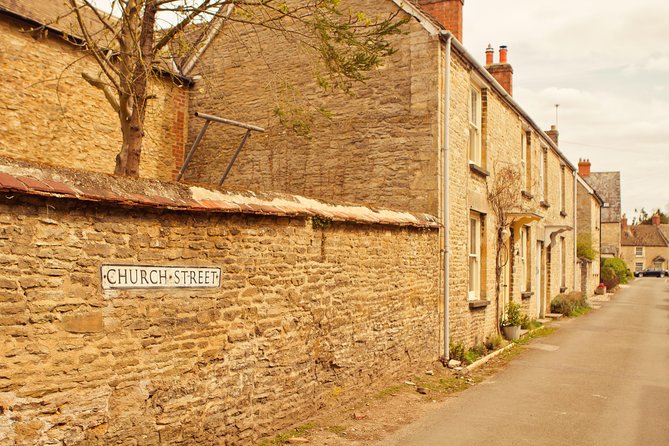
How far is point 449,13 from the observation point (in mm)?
13500

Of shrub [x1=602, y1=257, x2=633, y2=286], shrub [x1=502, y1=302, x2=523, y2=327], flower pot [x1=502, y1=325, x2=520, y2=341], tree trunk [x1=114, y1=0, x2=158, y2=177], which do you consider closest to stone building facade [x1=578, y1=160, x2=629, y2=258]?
shrub [x1=602, y1=257, x2=633, y2=286]

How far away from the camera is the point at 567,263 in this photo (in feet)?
91.0

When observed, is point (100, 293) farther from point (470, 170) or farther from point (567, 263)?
point (567, 263)

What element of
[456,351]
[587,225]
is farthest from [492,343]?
[587,225]

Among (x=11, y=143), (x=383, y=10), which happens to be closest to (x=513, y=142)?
(x=383, y=10)

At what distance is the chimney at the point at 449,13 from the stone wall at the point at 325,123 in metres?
1.60

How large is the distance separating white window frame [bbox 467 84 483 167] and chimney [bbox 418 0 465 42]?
4.57 feet

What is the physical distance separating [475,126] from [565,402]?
6975 millimetres

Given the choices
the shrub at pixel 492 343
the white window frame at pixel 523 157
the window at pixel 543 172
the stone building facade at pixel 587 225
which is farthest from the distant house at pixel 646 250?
the shrub at pixel 492 343

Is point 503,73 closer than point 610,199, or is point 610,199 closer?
point 503,73

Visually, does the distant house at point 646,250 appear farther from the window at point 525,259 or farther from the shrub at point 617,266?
the window at point 525,259

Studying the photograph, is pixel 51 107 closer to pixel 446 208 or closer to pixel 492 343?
pixel 446 208

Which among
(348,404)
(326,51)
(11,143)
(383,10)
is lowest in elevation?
(348,404)

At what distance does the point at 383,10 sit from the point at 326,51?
14.8 ft
